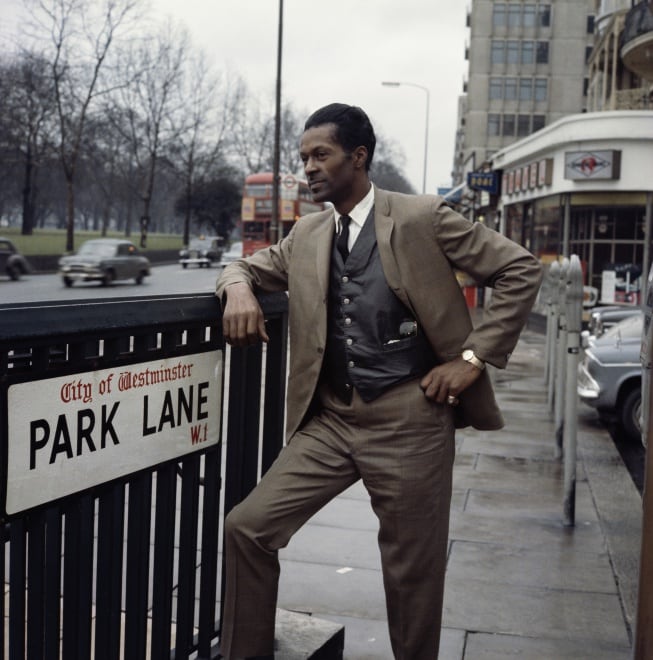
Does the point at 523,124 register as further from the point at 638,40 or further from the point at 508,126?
the point at 638,40

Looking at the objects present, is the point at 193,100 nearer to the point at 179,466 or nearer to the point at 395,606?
the point at 179,466

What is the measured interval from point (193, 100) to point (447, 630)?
2.92m

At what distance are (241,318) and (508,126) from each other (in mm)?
75439

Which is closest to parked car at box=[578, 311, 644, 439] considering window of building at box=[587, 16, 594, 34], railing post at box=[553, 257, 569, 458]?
railing post at box=[553, 257, 569, 458]

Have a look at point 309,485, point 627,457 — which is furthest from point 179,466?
point 627,457

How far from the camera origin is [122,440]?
105 inches

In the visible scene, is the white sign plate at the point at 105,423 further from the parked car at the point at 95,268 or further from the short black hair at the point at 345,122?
the short black hair at the point at 345,122

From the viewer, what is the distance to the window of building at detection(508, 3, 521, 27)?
74062mm

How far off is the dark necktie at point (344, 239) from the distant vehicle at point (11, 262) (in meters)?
1.02

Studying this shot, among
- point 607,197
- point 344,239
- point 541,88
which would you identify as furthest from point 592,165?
point 541,88

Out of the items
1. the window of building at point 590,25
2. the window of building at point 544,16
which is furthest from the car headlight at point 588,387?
the window of building at point 590,25

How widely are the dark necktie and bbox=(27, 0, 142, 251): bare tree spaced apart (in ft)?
2.67

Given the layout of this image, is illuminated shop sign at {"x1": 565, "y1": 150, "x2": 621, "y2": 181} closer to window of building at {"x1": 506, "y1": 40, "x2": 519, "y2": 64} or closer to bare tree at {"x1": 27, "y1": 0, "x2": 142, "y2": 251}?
bare tree at {"x1": 27, "y1": 0, "x2": 142, "y2": 251}

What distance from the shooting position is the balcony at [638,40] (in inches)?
891
